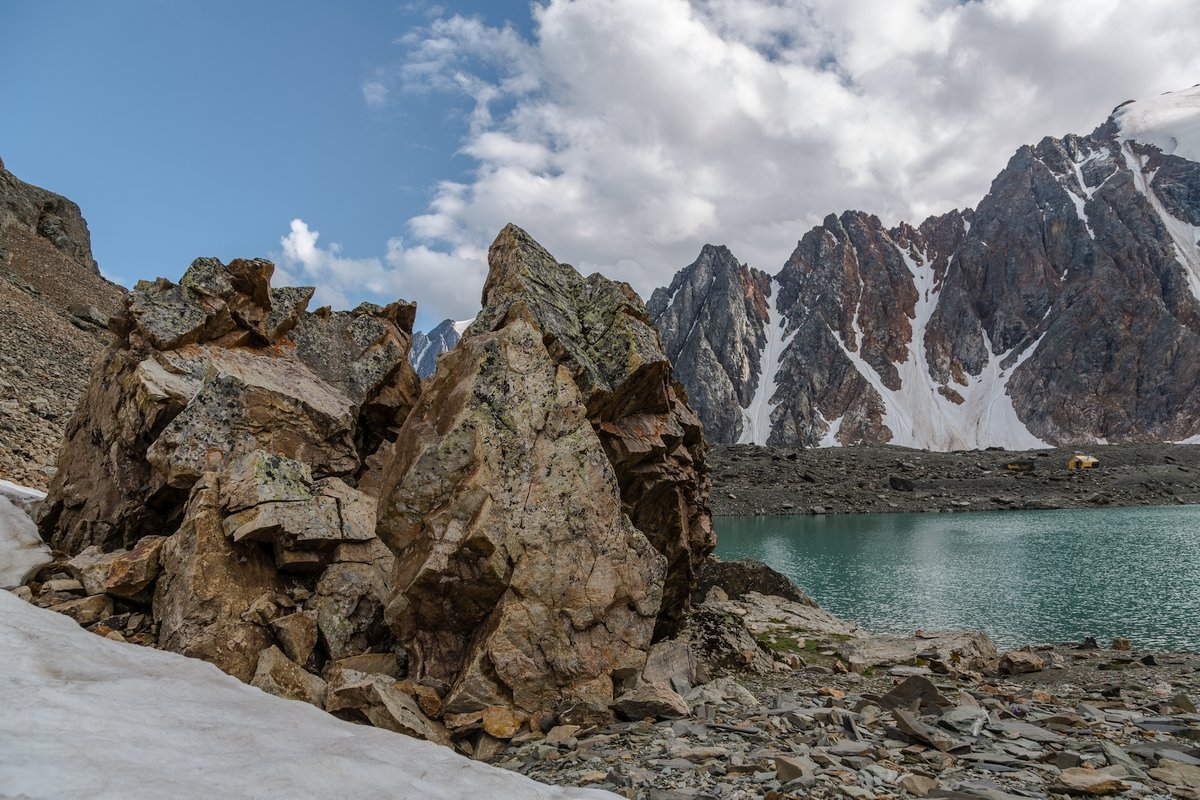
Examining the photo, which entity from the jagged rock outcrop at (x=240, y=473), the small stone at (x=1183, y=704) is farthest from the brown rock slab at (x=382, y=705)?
the small stone at (x=1183, y=704)

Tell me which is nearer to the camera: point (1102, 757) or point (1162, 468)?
point (1102, 757)

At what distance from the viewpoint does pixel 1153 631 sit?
3081 cm

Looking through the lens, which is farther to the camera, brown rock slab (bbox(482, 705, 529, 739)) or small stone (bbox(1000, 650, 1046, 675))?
small stone (bbox(1000, 650, 1046, 675))

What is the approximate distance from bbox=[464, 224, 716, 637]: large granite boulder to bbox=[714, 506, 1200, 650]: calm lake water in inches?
767

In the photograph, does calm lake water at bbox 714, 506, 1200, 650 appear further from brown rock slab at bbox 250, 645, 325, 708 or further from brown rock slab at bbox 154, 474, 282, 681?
brown rock slab at bbox 154, 474, 282, 681

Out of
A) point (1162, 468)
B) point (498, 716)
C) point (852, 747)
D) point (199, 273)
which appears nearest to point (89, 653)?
point (498, 716)

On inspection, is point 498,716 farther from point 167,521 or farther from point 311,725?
point 167,521

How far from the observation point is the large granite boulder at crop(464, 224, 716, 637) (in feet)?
63.9

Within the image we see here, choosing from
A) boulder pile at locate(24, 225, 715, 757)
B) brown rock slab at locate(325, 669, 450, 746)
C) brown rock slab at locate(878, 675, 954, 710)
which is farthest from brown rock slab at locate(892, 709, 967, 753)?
brown rock slab at locate(325, 669, 450, 746)

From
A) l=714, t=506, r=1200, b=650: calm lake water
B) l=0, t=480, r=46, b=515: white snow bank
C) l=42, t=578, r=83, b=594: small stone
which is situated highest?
l=0, t=480, r=46, b=515: white snow bank

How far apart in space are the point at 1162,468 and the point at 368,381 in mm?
166322

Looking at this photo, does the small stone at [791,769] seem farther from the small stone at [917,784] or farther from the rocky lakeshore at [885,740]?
the small stone at [917,784]

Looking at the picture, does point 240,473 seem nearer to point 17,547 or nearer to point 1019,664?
point 17,547

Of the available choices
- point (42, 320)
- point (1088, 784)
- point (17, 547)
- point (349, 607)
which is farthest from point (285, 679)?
point (42, 320)
